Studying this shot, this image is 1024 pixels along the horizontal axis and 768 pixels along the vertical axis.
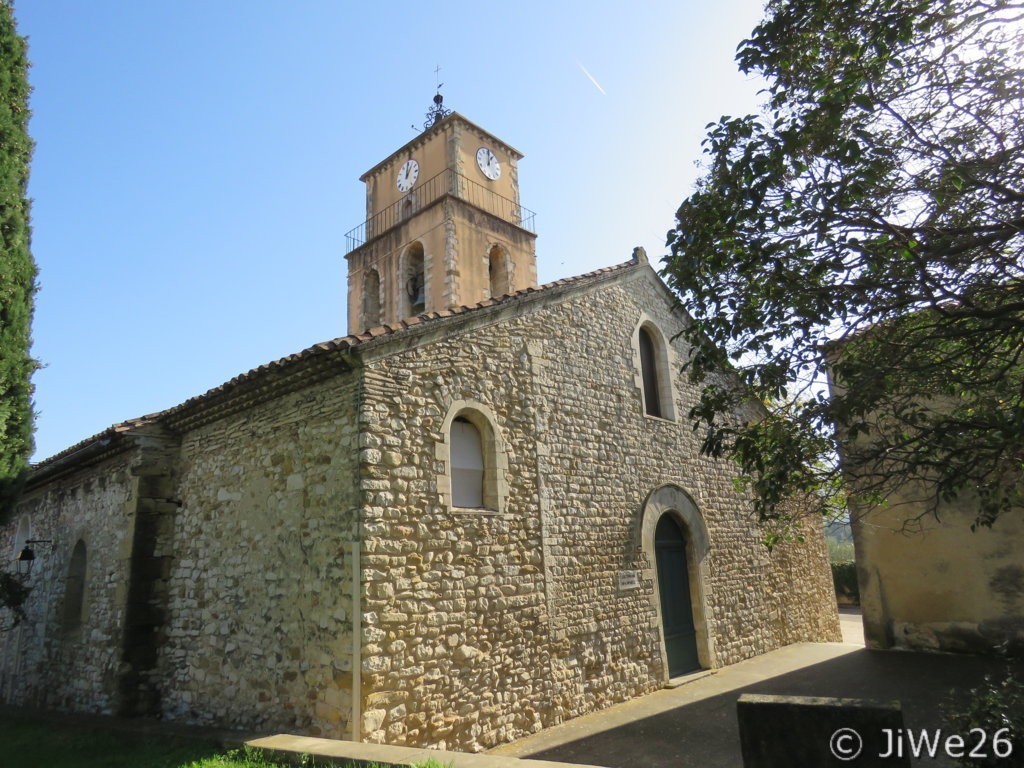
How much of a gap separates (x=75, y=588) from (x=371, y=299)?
34.2 feet

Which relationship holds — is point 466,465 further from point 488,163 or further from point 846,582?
point 846,582

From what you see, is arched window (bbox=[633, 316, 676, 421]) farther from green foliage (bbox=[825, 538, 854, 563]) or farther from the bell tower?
green foliage (bbox=[825, 538, 854, 563])

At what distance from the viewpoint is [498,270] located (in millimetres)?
18062

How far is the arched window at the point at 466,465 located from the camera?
7488 millimetres

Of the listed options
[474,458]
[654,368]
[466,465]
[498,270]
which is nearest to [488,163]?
[498,270]

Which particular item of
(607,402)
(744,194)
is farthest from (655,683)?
(744,194)

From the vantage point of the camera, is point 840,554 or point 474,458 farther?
point 840,554

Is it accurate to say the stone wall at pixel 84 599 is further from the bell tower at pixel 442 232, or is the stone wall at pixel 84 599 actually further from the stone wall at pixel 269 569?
the bell tower at pixel 442 232

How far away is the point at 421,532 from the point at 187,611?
151 inches

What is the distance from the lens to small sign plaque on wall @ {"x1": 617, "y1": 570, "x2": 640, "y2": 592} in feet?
29.3

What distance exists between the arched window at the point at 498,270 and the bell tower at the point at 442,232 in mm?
28

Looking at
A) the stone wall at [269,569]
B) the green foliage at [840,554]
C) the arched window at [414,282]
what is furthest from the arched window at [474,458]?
the green foliage at [840,554]

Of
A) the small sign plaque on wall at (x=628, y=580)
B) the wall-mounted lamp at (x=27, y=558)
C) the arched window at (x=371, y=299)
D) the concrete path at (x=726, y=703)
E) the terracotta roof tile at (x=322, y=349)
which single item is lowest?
the concrete path at (x=726, y=703)

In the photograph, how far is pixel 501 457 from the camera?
7.89 metres
